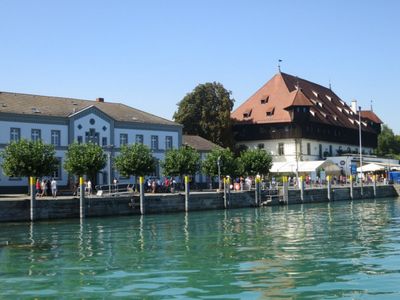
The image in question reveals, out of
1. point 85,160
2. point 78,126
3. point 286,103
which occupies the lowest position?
point 85,160

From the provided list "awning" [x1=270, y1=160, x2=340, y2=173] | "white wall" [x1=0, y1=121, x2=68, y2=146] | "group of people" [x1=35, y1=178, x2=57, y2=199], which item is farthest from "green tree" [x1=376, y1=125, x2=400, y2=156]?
"group of people" [x1=35, y1=178, x2=57, y2=199]

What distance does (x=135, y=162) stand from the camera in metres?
54.5

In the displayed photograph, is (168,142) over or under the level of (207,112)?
under

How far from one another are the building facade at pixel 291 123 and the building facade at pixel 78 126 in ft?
71.4

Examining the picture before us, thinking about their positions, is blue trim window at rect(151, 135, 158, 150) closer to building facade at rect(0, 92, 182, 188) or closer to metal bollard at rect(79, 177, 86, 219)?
building facade at rect(0, 92, 182, 188)

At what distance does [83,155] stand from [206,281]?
1351 inches

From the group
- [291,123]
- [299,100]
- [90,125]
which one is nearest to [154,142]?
[90,125]

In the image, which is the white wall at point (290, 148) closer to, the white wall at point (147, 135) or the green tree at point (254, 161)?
the green tree at point (254, 161)

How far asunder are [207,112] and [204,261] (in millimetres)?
61884

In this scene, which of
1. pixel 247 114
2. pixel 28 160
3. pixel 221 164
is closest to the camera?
pixel 28 160

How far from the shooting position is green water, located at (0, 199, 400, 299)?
51.5 feet

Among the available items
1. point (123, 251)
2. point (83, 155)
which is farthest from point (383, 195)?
point (123, 251)

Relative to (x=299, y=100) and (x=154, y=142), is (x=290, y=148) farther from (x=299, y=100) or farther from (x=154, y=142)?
(x=154, y=142)

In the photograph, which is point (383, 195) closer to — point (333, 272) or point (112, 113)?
point (112, 113)
